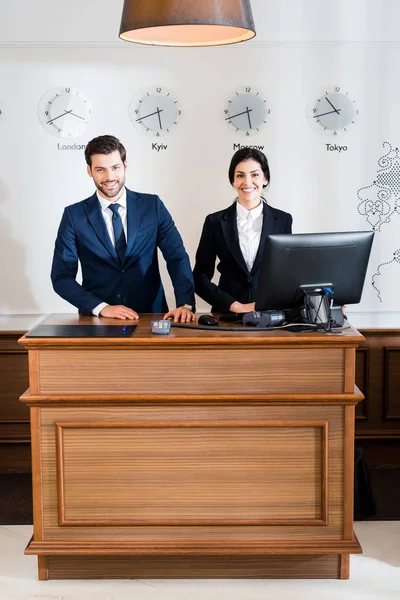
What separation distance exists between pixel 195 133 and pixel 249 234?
3.79 feet

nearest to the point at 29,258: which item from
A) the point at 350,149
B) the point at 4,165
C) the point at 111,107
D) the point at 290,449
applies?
the point at 4,165

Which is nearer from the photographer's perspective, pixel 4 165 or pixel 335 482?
pixel 335 482

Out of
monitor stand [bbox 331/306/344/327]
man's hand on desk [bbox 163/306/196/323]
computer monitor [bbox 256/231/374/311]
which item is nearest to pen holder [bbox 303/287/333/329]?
computer monitor [bbox 256/231/374/311]

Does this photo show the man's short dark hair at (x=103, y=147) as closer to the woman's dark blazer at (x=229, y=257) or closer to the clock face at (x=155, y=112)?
the woman's dark blazer at (x=229, y=257)

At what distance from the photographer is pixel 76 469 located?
12.1 ft

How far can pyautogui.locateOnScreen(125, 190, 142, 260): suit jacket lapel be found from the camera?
4.40m

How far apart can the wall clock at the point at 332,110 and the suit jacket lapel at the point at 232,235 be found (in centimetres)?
120

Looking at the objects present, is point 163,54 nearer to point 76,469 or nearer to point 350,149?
point 350,149

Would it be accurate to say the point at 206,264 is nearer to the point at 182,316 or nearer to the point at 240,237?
the point at 240,237

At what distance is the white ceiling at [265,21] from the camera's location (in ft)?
17.4

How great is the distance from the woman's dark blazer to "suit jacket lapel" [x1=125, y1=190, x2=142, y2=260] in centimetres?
40

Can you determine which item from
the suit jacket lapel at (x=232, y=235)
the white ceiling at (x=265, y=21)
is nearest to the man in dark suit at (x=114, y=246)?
the suit jacket lapel at (x=232, y=235)

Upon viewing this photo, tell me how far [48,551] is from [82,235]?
1.54 meters

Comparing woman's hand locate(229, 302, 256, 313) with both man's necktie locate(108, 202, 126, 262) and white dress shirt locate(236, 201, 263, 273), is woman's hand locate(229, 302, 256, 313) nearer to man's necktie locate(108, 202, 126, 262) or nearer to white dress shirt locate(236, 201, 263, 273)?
white dress shirt locate(236, 201, 263, 273)
